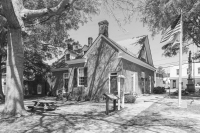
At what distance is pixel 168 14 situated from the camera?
15938 millimetres

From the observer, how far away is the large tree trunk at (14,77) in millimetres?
8844

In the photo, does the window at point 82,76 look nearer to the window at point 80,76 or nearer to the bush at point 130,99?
the window at point 80,76

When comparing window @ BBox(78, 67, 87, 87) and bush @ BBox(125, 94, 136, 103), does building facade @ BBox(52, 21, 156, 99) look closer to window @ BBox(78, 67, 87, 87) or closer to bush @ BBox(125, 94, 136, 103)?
window @ BBox(78, 67, 87, 87)

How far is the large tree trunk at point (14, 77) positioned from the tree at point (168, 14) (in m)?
9.62

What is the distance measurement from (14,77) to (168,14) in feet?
46.3

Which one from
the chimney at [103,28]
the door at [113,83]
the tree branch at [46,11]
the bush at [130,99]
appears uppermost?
the chimney at [103,28]

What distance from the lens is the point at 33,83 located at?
27812 millimetres

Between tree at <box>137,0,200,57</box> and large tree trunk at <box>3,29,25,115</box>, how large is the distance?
31.6 feet

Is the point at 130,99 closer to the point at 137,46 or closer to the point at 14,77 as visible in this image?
the point at 14,77

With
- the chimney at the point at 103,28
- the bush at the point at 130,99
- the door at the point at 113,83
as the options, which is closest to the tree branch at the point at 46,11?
the bush at the point at 130,99

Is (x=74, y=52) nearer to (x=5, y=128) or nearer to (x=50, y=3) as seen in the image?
(x=50, y=3)

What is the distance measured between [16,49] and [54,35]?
864 centimetres

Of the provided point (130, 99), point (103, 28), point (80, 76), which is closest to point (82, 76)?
point (80, 76)

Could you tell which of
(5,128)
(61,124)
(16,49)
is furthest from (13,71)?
(61,124)
